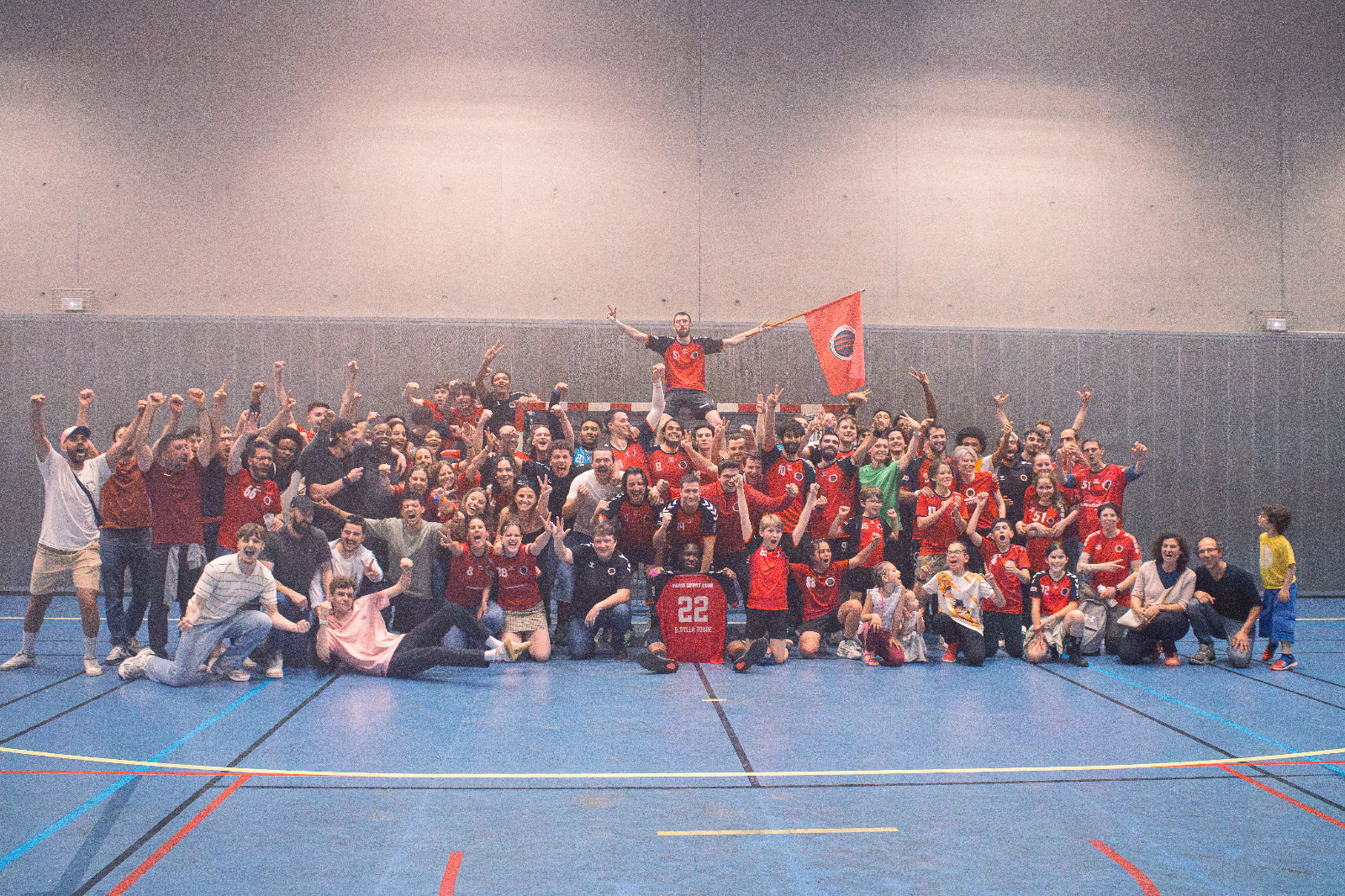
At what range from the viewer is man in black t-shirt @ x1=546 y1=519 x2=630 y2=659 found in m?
10.1

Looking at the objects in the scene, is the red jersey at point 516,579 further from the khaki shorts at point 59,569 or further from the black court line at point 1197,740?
the black court line at point 1197,740

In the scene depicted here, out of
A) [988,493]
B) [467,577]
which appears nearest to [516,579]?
[467,577]

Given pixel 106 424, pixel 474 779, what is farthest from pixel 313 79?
pixel 474 779

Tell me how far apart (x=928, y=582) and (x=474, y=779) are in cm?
582

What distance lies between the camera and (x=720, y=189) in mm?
15406

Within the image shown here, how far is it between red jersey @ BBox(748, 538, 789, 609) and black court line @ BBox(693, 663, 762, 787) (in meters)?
0.94

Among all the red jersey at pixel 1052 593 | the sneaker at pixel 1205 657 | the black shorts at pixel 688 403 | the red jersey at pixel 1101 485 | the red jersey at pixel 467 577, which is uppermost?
the black shorts at pixel 688 403

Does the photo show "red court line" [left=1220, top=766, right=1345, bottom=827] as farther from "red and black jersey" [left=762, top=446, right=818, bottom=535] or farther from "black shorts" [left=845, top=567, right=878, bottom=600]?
"red and black jersey" [left=762, top=446, right=818, bottom=535]

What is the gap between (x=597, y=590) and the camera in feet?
33.6

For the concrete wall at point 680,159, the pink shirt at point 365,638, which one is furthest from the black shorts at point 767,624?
the concrete wall at point 680,159

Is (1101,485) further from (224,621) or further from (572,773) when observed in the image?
(224,621)

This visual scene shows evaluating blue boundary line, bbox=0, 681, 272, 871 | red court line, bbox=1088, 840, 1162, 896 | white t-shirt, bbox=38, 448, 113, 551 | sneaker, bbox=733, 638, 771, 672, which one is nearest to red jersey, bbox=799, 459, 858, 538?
sneaker, bbox=733, 638, 771, 672

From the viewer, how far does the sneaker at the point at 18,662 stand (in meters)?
9.23

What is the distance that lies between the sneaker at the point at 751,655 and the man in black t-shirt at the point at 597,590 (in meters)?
1.30
